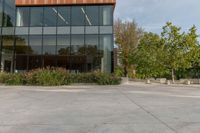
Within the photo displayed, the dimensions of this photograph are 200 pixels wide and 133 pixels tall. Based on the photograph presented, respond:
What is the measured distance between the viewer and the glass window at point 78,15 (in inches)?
1146

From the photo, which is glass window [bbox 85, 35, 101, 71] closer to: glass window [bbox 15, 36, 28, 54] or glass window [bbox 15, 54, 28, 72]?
glass window [bbox 15, 36, 28, 54]

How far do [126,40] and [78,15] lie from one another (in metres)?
16.1

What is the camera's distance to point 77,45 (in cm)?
2862

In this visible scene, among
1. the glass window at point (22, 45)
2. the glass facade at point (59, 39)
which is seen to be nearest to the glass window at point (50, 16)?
the glass facade at point (59, 39)

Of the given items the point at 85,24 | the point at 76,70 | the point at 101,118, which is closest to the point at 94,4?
the point at 85,24

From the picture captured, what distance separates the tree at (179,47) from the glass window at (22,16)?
16.3 meters

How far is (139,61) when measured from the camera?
1427 inches

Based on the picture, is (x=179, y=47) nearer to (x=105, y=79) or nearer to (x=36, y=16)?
(x=105, y=79)

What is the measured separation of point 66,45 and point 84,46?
1860mm

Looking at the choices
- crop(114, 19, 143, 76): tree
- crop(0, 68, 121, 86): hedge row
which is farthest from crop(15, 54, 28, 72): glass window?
crop(114, 19, 143, 76): tree

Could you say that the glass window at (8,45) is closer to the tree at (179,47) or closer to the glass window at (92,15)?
the glass window at (92,15)

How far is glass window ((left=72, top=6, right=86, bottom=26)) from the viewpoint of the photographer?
2911cm

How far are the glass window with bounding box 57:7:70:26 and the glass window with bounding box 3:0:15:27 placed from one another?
4927 millimetres

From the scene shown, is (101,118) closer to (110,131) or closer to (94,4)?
(110,131)
